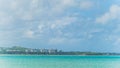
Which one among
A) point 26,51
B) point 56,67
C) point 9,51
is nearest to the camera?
point 56,67

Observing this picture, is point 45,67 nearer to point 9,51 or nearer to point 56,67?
point 56,67

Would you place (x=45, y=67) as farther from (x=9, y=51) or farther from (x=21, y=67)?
(x=9, y=51)

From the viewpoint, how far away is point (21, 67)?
21.7 meters

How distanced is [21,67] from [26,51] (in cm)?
2417

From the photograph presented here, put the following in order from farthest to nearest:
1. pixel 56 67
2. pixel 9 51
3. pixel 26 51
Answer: pixel 26 51 < pixel 9 51 < pixel 56 67

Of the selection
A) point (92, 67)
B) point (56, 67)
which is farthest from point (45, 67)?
point (92, 67)

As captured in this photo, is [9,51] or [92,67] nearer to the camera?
[92,67]

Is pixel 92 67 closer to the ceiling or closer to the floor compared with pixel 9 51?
closer to the floor

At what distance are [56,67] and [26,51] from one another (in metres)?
25.3

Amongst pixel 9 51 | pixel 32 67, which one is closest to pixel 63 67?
pixel 32 67

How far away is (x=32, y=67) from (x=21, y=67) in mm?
862

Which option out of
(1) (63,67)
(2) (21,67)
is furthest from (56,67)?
(2) (21,67)

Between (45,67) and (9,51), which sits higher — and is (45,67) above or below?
below

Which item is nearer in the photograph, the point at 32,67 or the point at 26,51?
the point at 32,67
